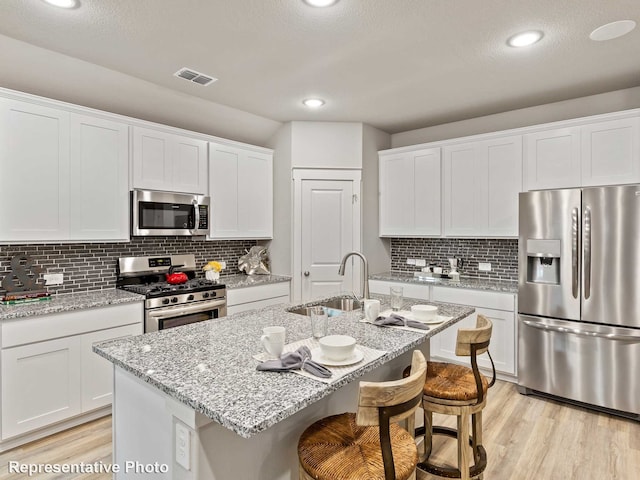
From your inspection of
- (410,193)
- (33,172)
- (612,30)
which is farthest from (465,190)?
(33,172)

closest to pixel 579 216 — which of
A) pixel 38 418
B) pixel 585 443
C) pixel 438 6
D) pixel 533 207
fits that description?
pixel 533 207

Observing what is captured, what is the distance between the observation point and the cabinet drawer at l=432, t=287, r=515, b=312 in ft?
11.5

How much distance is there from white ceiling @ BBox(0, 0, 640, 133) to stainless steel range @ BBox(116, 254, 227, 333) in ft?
5.49

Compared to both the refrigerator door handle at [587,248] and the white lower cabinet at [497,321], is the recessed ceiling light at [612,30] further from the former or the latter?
the white lower cabinet at [497,321]

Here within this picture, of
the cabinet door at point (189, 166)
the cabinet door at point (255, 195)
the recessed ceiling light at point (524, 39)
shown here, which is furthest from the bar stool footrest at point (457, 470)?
the cabinet door at point (189, 166)

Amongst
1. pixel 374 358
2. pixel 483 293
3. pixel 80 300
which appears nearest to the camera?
pixel 374 358

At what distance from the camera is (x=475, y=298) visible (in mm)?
3697

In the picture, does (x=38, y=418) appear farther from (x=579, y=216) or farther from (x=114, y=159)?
(x=579, y=216)

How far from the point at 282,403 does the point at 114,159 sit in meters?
2.83

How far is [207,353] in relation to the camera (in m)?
1.59

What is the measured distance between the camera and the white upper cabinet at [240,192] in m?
3.96

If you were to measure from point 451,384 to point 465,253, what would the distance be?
2625 mm

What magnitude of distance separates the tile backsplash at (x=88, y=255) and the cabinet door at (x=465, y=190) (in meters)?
2.77

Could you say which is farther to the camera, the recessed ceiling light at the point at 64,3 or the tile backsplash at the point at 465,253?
the tile backsplash at the point at 465,253
